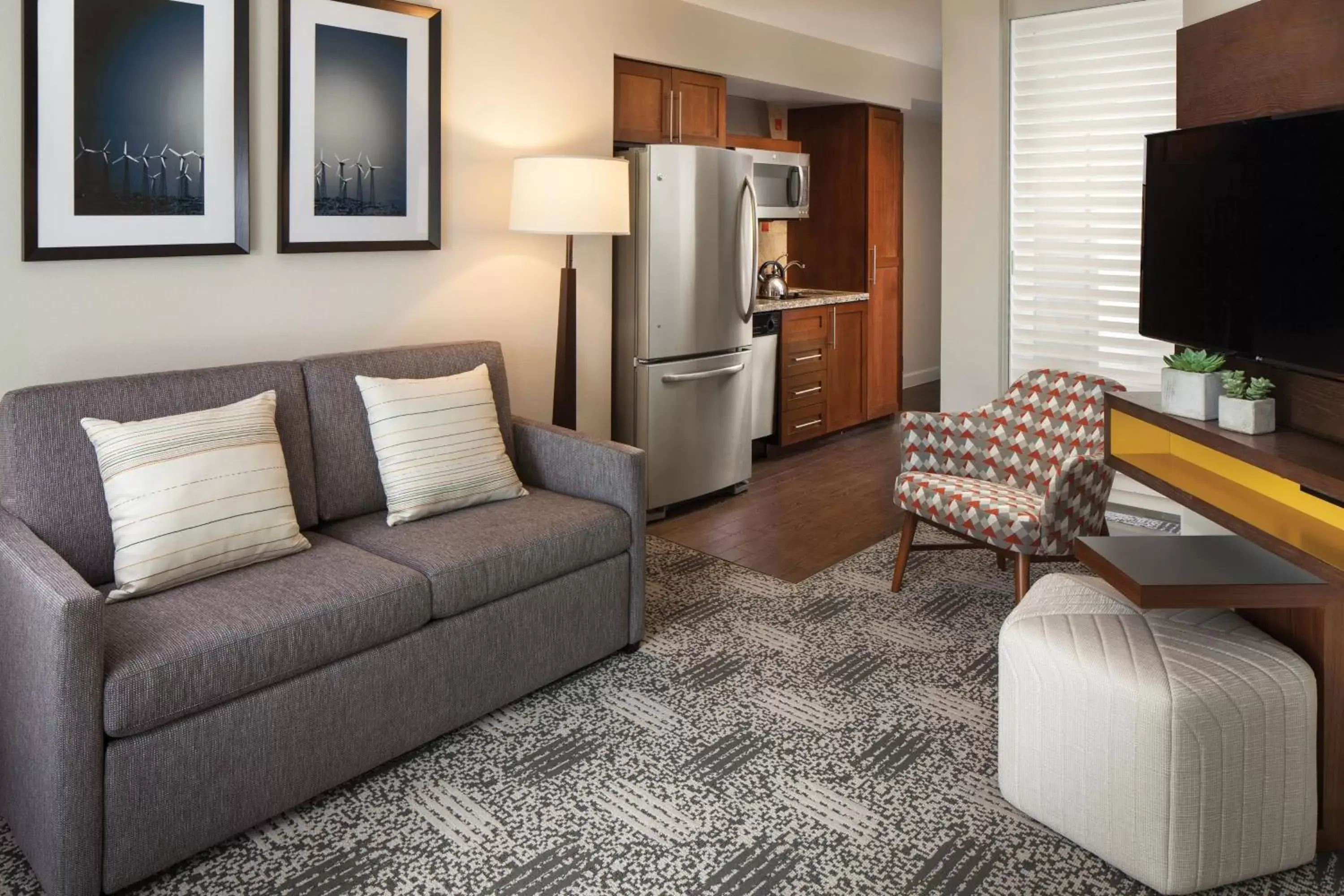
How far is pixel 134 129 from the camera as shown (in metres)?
2.83

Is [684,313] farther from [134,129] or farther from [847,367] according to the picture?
[134,129]

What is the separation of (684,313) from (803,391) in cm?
167

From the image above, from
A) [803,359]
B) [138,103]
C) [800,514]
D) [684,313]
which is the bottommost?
[800,514]

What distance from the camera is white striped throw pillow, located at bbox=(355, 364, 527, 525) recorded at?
2.99m

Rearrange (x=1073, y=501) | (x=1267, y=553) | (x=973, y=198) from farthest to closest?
(x=973, y=198) → (x=1073, y=501) → (x=1267, y=553)

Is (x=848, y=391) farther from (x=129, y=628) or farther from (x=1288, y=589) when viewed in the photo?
(x=129, y=628)

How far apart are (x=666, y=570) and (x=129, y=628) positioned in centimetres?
218

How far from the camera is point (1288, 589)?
2117 mm

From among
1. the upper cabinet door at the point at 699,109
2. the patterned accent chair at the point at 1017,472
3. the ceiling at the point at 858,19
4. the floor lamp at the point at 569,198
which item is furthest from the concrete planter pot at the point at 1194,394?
the ceiling at the point at 858,19

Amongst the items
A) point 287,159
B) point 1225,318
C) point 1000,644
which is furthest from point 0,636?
point 1225,318

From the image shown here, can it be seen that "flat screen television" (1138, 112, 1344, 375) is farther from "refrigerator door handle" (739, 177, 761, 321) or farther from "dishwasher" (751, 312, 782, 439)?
"dishwasher" (751, 312, 782, 439)

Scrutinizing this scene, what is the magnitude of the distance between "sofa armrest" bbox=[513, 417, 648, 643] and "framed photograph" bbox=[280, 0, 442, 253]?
0.88m

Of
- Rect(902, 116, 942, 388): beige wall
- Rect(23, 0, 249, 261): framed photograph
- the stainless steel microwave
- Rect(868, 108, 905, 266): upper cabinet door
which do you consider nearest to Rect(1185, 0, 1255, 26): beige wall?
the stainless steel microwave

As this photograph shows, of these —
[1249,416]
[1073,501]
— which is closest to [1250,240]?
[1249,416]
